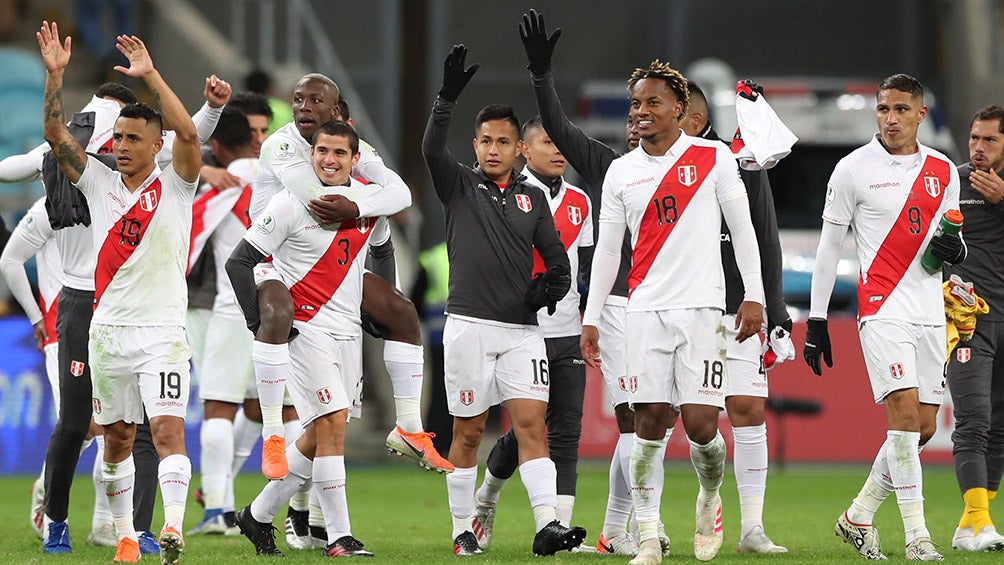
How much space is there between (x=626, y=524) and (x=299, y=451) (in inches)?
78.0

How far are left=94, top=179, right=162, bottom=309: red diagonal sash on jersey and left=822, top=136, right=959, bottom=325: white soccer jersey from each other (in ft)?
12.3

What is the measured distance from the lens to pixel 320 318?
31.6 ft

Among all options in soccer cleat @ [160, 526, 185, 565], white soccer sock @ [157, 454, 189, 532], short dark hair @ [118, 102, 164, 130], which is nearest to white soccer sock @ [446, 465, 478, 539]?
white soccer sock @ [157, 454, 189, 532]

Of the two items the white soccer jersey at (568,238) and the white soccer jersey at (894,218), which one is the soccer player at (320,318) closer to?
the white soccer jersey at (568,238)

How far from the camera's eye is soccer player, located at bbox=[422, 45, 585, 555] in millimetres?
9617

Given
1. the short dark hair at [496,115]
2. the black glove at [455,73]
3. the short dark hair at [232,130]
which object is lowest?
the short dark hair at [496,115]

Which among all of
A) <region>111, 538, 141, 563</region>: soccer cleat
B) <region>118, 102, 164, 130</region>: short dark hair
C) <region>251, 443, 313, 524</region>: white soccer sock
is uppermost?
<region>118, 102, 164, 130</region>: short dark hair

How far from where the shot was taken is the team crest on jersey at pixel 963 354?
10.3m

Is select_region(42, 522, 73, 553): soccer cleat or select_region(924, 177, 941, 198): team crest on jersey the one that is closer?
select_region(924, 177, 941, 198): team crest on jersey

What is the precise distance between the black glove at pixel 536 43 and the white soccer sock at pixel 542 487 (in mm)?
2226

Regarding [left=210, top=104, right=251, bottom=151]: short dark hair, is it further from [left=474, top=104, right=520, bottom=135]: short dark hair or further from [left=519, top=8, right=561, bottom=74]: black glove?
[left=519, top=8, right=561, bottom=74]: black glove

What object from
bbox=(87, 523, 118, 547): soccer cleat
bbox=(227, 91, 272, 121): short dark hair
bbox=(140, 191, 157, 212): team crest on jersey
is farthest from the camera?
bbox=(227, 91, 272, 121): short dark hair

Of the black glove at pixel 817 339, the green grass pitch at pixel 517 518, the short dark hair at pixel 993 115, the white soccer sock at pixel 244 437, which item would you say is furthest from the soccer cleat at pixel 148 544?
the short dark hair at pixel 993 115

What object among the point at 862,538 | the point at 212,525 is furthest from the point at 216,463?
the point at 862,538
